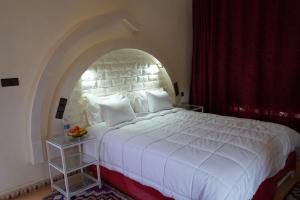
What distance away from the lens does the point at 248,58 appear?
3758mm

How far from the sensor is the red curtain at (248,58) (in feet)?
11.1

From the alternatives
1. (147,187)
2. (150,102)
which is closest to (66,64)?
(150,102)

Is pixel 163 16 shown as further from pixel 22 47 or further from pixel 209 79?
pixel 22 47

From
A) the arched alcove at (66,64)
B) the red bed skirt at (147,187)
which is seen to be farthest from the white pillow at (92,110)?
the red bed skirt at (147,187)

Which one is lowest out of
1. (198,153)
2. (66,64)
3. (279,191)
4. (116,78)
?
(279,191)

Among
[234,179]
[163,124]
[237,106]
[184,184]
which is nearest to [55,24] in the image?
[163,124]

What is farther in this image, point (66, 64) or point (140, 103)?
point (140, 103)

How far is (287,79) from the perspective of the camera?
3.43 meters

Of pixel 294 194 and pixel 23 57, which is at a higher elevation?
pixel 23 57

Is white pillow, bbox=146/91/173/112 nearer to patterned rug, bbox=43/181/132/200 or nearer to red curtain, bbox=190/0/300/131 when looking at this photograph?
red curtain, bbox=190/0/300/131

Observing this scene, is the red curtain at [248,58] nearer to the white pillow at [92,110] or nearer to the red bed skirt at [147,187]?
the red bed skirt at [147,187]

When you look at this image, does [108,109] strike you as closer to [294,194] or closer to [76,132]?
[76,132]

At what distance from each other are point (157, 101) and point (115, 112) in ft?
2.80

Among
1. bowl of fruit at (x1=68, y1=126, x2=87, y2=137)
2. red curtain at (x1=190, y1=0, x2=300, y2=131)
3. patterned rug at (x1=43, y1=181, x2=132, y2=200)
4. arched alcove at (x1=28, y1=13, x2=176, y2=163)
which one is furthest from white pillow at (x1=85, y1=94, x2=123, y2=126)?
red curtain at (x1=190, y1=0, x2=300, y2=131)
